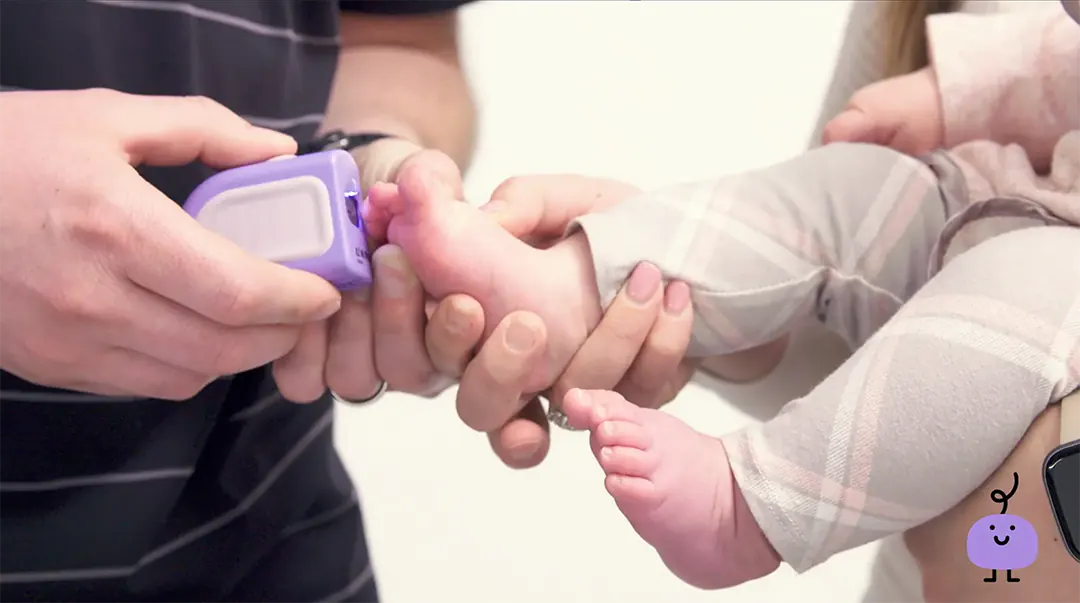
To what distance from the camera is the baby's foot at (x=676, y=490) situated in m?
0.42

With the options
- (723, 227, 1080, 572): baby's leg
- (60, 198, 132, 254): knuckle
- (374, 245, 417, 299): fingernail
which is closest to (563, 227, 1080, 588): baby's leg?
(723, 227, 1080, 572): baby's leg

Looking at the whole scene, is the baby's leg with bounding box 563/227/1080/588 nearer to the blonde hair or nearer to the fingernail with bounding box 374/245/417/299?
the fingernail with bounding box 374/245/417/299

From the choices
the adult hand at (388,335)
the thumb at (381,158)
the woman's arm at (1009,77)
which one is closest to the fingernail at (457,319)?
the adult hand at (388,335)

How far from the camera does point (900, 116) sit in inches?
24.9

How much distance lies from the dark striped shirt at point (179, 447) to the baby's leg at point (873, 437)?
254 mm

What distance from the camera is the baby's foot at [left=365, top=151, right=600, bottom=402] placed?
43cm

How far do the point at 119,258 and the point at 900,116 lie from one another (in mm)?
531

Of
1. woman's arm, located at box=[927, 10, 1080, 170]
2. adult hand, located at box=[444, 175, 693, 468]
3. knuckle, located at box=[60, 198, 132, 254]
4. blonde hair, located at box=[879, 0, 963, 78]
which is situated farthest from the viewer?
blonde hair, located at box=[879, 0, 963, 78]

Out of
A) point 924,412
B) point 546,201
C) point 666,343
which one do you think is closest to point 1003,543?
point 924,412

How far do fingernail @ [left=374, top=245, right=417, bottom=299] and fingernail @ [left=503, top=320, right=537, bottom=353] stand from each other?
0.06 metres

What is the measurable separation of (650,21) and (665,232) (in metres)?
0.54

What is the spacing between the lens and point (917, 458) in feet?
1.44

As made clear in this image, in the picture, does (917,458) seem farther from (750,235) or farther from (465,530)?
(465,530)

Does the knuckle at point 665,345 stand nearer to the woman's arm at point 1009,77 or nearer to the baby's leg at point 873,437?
the baby's leg at point 873,437
